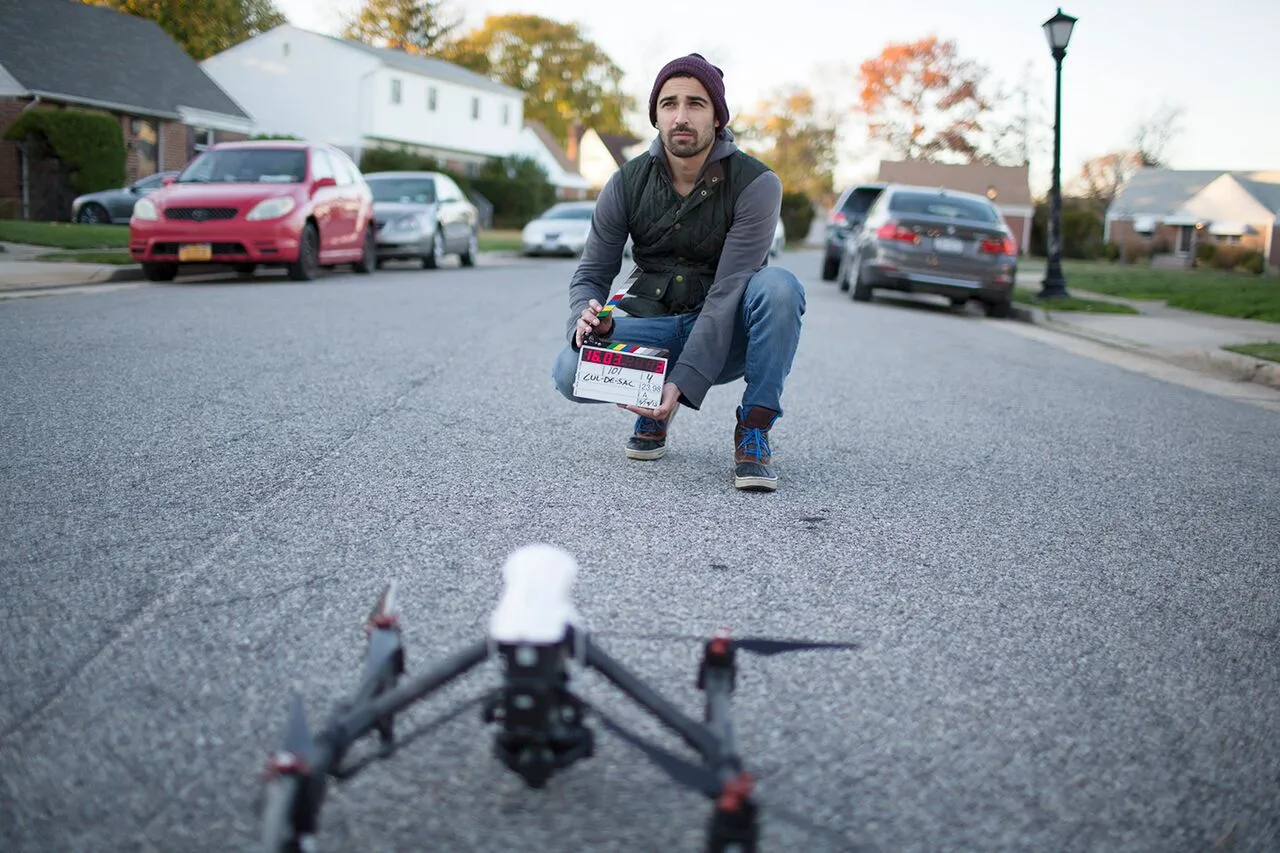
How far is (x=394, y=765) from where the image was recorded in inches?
81.4

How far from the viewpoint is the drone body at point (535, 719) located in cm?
153

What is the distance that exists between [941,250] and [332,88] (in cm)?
3950

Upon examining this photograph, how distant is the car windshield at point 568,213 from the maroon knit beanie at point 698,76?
2342 centimetres

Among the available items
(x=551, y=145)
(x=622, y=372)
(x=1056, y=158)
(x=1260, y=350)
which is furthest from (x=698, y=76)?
(x=551, y=145)

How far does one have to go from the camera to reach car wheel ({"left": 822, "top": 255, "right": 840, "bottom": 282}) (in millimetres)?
21984

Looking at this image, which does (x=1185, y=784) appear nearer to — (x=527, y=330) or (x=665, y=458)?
(x=665, y=458)

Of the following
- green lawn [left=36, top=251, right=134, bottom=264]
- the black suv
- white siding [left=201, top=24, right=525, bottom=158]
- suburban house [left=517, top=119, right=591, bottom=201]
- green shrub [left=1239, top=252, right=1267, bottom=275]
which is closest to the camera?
green lawn [left=36, top=251, right=134, bottom=264]

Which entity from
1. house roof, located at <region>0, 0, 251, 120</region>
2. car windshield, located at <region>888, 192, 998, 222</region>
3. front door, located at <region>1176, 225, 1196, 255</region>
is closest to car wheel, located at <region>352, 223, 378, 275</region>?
car windshield, located at <region>888, 192, 998, 222</region>

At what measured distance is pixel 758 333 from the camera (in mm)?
4422

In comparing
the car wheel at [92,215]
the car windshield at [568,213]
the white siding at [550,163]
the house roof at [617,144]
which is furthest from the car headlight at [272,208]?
the house roof at [617,144]

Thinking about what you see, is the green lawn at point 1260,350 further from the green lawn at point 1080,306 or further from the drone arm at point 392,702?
the drone arm at point 392,702

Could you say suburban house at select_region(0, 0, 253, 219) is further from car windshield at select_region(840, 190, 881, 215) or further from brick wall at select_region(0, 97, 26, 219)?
car windshield at select_region(840, 190, 881, 215)

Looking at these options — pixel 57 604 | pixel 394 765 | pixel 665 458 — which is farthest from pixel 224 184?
pixel 394 765

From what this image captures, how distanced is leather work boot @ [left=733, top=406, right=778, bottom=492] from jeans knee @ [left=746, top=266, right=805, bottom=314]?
1.35ft
